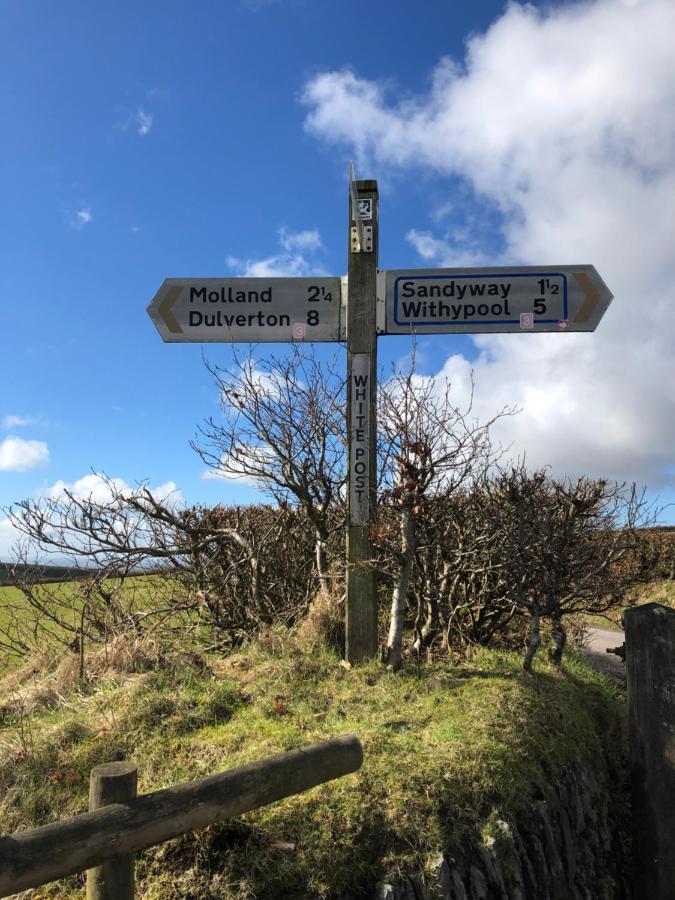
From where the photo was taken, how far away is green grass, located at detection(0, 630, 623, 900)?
3256 millimetres

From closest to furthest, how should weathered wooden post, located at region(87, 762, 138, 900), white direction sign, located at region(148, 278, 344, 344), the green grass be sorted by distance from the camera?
weathered wooden post, located at region(87, 762, 138, 900) < the green grass < white direction sign, located at region(148, 278, 344, 344)

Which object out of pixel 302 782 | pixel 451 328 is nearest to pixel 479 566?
pixel 451 328

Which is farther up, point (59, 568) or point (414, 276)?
point (414, 276)

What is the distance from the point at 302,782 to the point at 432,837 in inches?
35.6

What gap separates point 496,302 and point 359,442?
1.79m

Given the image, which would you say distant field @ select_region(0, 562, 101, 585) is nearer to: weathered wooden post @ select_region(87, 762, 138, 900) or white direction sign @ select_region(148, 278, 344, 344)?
white direction sign @ select_region(148, 278, 344, 344)

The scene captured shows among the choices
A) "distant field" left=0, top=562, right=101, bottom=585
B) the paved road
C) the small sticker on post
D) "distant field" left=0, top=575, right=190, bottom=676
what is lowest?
the paved road

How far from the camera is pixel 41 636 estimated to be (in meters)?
7.32

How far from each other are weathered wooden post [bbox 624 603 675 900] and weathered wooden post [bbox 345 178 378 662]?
215cm

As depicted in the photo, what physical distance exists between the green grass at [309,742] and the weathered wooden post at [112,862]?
46cm

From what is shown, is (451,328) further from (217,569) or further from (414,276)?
(217,569)

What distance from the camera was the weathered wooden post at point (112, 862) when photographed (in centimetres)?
267

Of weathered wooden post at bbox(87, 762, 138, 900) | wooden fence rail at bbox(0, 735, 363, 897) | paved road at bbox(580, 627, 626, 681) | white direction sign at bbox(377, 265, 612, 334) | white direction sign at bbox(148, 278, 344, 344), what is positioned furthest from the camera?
paved road at bbox(580, 627, 626, 681)

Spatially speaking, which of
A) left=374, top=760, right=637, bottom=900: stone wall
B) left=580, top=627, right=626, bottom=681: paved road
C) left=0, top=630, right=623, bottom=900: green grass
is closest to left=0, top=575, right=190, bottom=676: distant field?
left=0, top=630, right=623, bottom=900: green grass
